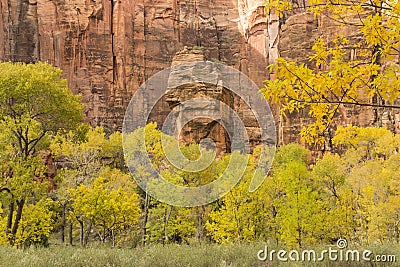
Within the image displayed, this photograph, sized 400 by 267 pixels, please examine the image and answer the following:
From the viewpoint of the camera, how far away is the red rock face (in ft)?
218

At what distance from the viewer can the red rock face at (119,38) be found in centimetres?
6631

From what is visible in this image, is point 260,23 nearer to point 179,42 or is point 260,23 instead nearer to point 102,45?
point 179,42

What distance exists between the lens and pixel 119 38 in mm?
72188

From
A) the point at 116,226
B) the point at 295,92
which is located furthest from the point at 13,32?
the point at 295,92

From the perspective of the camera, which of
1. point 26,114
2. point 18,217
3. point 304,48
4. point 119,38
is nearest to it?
point 26,114

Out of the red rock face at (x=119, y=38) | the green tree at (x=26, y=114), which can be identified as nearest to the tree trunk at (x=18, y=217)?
the green tree at (x=26, y=114)

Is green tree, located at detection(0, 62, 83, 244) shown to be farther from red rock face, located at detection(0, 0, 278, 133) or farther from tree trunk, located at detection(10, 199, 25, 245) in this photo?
red rock face, located at detection(0, 0, 278, 133)

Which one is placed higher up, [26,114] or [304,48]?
[304,48]

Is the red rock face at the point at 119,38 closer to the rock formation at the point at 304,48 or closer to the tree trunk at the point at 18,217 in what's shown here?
the rock formation at the point at 304,48

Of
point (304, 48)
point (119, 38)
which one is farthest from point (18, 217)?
point (119, 38)

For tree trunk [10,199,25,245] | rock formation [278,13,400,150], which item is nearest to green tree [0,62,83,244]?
tree trunk [10,199,25,245]

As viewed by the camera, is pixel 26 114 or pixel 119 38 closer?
pixel 26 114

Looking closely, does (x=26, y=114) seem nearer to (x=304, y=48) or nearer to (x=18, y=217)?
(x=18, y=217)

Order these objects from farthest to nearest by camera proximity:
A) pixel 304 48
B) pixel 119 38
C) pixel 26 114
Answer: pixel 119 38 < pixel 304 48 < pixel 26 114
